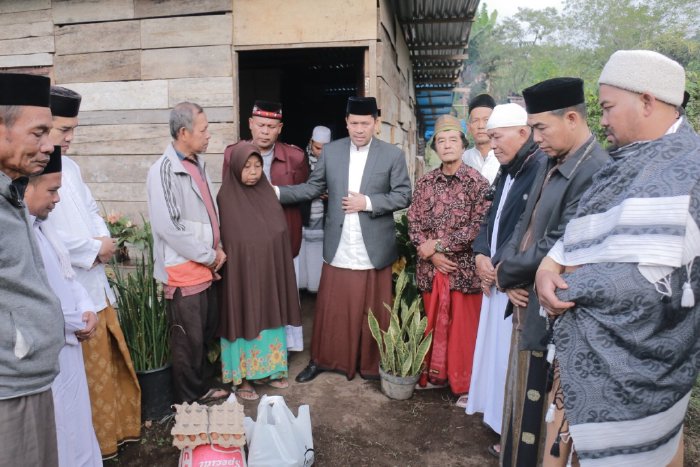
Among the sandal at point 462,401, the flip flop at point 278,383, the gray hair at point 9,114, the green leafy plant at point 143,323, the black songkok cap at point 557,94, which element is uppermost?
the black songkok cap at point 557,94

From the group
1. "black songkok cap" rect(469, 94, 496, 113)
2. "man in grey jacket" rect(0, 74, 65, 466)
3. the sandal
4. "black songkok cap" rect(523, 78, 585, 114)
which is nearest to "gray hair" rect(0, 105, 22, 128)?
"man in grey jacket" rect(0, 74, 65, 466)

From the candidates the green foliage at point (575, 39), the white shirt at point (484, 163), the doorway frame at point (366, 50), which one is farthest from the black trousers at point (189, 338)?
the green foliage at point (575, 39)

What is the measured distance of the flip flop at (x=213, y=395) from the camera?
11.7 ft

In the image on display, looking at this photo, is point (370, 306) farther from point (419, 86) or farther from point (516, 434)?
point (419, 86)

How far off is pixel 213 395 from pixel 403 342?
145 centimetres

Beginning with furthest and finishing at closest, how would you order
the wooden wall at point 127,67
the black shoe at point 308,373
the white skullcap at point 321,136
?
the white skullcap at point 321,136, the wooden wall at point 127,67, the black shoe at point 308,373

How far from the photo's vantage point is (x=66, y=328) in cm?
215

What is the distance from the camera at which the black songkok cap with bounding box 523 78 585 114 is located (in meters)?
2.26

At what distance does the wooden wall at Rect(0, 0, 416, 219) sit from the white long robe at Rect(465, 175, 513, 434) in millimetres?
2309

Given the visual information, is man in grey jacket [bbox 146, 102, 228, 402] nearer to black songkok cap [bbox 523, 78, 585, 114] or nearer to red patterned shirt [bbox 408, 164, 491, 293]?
red patterned shirt [bbox 408, 164, 491, 293]

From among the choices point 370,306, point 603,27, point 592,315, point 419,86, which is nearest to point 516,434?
point 592,315

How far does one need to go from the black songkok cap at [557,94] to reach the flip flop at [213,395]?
9.39 feet

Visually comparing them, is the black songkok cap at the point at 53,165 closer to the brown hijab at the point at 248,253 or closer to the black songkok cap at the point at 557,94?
the brown hijab at the point at 248,253

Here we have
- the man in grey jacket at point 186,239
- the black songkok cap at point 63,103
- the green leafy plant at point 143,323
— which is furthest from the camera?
the green leafy plant at point 143,323
